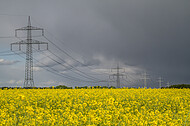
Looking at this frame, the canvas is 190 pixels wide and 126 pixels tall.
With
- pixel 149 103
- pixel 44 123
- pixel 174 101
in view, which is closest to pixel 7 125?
pixel 44 123

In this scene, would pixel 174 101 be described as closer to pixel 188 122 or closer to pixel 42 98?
pixel 188 122

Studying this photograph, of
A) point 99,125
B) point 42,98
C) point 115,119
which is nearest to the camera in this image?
point 99,125

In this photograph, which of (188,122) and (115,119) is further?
(188,122)

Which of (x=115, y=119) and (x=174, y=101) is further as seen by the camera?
(x=174, y=101)

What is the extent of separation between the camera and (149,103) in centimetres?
1186

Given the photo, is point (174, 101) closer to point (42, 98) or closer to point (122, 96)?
point (122, 96)

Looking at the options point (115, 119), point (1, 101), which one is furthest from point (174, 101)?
point (1, 101)

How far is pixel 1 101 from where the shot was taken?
1195 cm

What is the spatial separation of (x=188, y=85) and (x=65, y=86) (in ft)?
48.0

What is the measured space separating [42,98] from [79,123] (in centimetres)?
695

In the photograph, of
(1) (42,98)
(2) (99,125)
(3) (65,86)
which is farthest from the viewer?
(3) (65,86)

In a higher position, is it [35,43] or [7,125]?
[35,43]

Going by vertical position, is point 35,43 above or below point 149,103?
above

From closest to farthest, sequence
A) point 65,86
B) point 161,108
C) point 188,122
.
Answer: point 188,122
point 161,108
point 65,86
